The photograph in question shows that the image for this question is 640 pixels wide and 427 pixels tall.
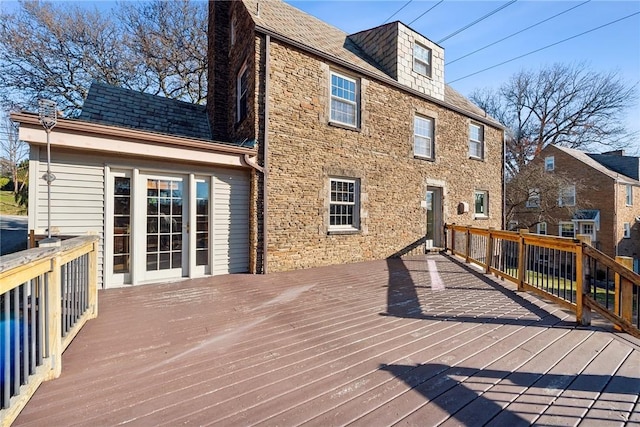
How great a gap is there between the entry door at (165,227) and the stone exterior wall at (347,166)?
1766 millimetres

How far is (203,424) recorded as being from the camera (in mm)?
1763

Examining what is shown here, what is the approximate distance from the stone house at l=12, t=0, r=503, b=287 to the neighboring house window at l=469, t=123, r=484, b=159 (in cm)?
59

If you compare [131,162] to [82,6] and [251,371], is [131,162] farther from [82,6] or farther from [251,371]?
[82,6]

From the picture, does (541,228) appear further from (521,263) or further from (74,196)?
(74,196)

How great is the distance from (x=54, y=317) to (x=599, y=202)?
27.5 metres

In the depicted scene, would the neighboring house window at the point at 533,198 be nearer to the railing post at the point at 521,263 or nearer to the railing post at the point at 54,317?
the railing post at the point at 521,263

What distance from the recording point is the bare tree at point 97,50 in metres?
12.0

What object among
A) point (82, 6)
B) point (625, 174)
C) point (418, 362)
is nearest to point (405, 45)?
point (418, 362)

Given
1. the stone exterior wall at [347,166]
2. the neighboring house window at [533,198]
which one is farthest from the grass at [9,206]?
the neighboring house window at [533,198]

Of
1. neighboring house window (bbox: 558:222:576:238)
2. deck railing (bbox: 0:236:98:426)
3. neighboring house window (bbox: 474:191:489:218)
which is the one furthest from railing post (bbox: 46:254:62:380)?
neighboring house window (bbox: 558:222:576:238)

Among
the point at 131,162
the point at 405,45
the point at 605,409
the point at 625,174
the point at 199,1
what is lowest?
the point at 605,409

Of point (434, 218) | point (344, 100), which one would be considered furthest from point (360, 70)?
point (434, 218)

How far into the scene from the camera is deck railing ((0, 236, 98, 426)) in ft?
5.76

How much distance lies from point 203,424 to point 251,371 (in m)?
0.64
